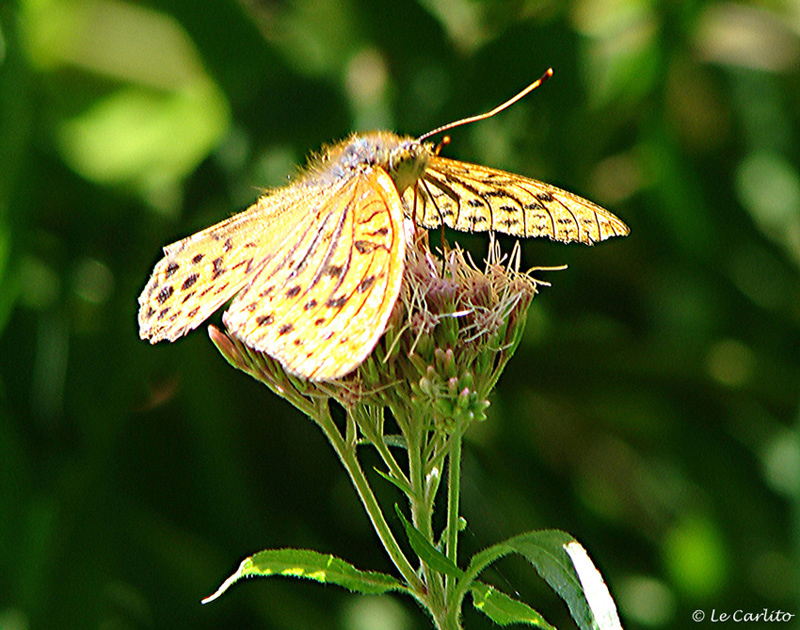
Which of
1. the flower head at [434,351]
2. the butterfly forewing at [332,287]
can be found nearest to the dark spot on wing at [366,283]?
the butterfly forewing at [332,287]

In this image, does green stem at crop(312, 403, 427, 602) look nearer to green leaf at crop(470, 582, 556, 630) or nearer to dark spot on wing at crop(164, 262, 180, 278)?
green leaf at crop(470, 582, 556, 630)

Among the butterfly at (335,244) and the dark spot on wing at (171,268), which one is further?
the dark spot on wing at (171,268)

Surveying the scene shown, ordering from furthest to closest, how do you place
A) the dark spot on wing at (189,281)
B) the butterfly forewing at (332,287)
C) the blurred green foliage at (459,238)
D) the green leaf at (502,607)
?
1. the blurred green foliage at (459,238)
2. the dark spot on wing at (189,281)
3. the green leaf at (502,607)
4. the butterfly forewing at (332,287)

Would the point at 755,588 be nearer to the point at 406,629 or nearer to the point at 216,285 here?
the point at 406,629

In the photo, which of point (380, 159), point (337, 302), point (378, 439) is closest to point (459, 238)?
point (380, 159)

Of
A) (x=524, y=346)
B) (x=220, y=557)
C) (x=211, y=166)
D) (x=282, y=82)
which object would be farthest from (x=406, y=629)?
(x=282, y=82)

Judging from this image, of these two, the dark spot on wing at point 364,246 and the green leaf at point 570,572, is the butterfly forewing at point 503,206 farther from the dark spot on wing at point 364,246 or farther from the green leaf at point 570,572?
the green leaf at point 570,572

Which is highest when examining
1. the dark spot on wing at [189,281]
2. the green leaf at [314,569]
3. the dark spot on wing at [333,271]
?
the dark spot on wing at [189,281]

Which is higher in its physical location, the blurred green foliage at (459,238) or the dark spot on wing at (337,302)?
the blurred green foliage at (459,238)
